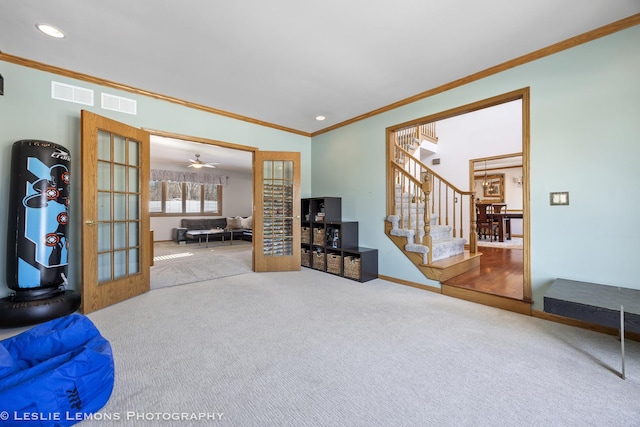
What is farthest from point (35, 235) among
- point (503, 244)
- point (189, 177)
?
point (503, 244)

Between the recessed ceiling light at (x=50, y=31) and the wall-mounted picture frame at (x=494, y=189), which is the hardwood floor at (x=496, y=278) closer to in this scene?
the recessed ceiling light at (x=50, y=31)

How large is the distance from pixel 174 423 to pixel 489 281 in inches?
137

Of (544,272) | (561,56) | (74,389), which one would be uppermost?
(561,56)

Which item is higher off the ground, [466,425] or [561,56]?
[561,56]

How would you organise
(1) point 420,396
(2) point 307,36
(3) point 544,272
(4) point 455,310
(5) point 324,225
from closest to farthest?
1. (1) point 420,396
2. (2) point 307,36
3. (3) point 544,272
4. (4) point 455,310
5. (5) point 324,225

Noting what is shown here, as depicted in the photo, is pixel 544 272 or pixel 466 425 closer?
pixel 466 425

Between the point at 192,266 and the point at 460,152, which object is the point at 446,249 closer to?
the point at 460,152

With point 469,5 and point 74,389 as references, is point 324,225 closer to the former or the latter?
point 469,5

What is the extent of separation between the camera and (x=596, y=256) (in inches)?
89.5

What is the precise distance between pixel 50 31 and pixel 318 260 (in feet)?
12.8

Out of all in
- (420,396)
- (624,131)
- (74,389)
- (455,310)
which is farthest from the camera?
(455,310)

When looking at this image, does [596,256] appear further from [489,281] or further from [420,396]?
[420,396]

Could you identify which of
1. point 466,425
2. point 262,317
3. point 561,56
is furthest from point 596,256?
point 262,317

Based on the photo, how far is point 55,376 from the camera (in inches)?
47.8
